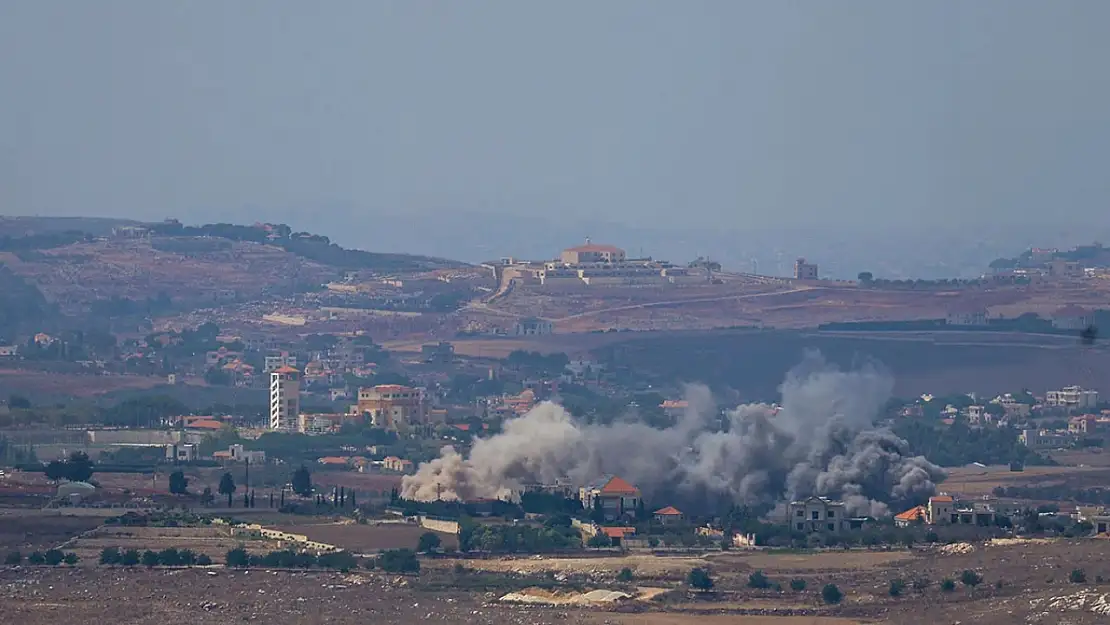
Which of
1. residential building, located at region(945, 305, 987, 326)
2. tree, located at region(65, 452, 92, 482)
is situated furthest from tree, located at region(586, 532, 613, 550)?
residential building, located at region(945, 305, 987, 326)

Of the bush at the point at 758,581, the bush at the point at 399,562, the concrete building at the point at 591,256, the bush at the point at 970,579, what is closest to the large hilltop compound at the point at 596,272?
the concrete building at the point at 591,256

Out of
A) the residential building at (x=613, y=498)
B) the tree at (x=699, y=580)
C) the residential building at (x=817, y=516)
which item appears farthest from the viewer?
the residential building at (x=613, y=498)

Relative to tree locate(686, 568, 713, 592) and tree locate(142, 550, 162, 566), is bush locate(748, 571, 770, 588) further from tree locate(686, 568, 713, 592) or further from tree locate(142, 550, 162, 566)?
tree locate(142, 550, 162, 566)

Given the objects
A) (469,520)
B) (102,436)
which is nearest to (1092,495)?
(469,520)

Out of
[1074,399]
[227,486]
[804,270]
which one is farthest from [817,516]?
[804,270]

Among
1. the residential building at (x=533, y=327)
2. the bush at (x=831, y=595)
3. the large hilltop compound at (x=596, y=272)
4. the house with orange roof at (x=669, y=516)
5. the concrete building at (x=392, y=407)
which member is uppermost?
the large hilltop compound at (x=596, y=272)

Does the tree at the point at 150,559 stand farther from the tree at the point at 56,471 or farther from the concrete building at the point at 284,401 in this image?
the concrete building at the point at 284,401
